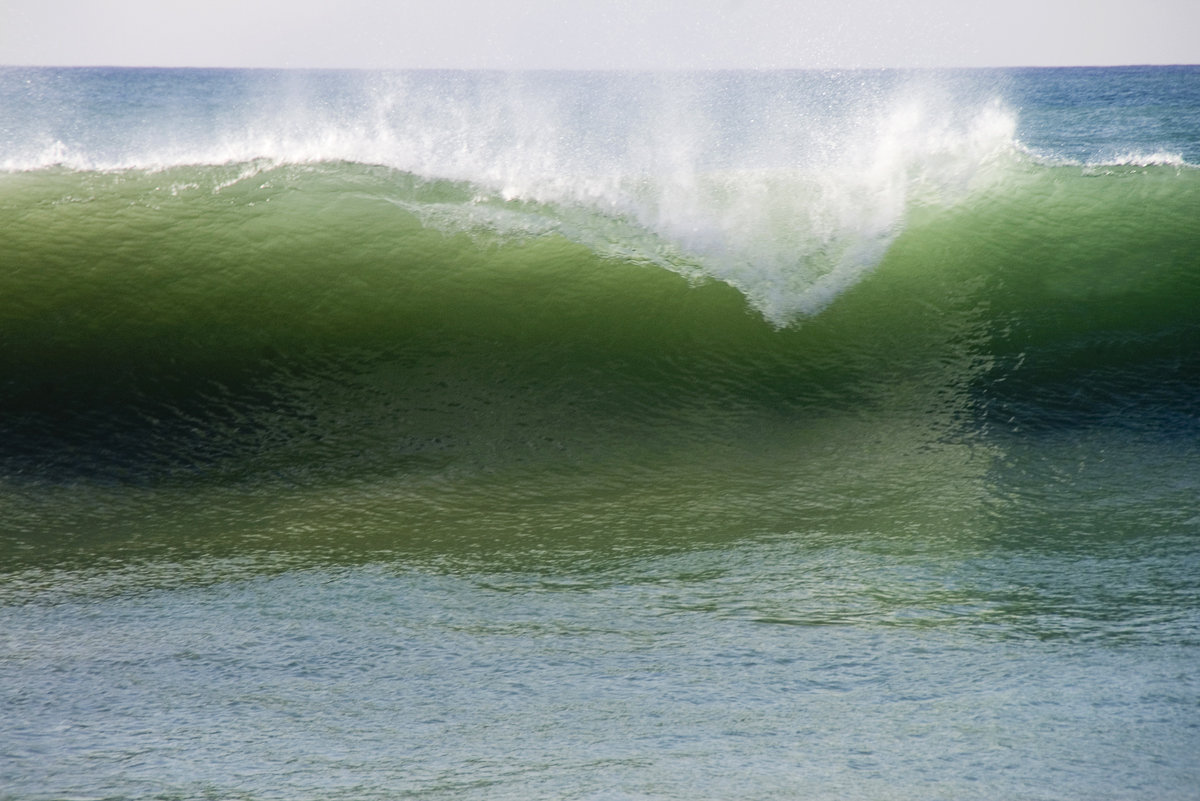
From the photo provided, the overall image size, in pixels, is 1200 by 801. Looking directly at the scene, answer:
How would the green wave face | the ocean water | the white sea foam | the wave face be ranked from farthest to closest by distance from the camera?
1. the white sea foam
2. the wave face
3. the green wave face
4. the ocean water

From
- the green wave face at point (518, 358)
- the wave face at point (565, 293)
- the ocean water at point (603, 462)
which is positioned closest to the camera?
the ocean water at point (603, 462)

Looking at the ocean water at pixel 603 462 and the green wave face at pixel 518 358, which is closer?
the ocean water at pixel 603 462

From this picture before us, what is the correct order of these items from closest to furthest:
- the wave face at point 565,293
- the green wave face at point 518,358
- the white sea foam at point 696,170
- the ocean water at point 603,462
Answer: the ocean water at point 603,462, the green wave face at point 518,358, the wave face at point 565,293, the white sea foam at point 696,170

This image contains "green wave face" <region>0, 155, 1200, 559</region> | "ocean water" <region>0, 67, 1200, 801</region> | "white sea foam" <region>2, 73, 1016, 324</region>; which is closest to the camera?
"ocean water" <region>0, 67, 1200, 801</region>

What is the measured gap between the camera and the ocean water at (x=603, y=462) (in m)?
2.30

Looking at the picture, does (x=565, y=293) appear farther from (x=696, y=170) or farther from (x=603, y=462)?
(x=696, y=170)

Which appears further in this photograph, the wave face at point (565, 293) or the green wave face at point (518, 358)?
the wave face at point (565, 293)

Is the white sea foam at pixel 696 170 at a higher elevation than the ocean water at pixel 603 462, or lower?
higher

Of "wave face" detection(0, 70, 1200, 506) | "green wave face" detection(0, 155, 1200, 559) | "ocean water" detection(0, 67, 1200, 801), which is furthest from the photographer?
"wave face" detection(0, 70, 1200, 506)

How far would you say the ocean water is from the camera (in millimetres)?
2305

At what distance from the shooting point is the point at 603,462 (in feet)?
13.7

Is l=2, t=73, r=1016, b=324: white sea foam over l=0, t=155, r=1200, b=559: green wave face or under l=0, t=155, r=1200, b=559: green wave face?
over

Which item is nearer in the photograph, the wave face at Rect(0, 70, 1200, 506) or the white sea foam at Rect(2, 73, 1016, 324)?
the wave face at Rect(0, 70, 1200, 506)

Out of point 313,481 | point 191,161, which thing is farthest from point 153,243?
point 313,481
